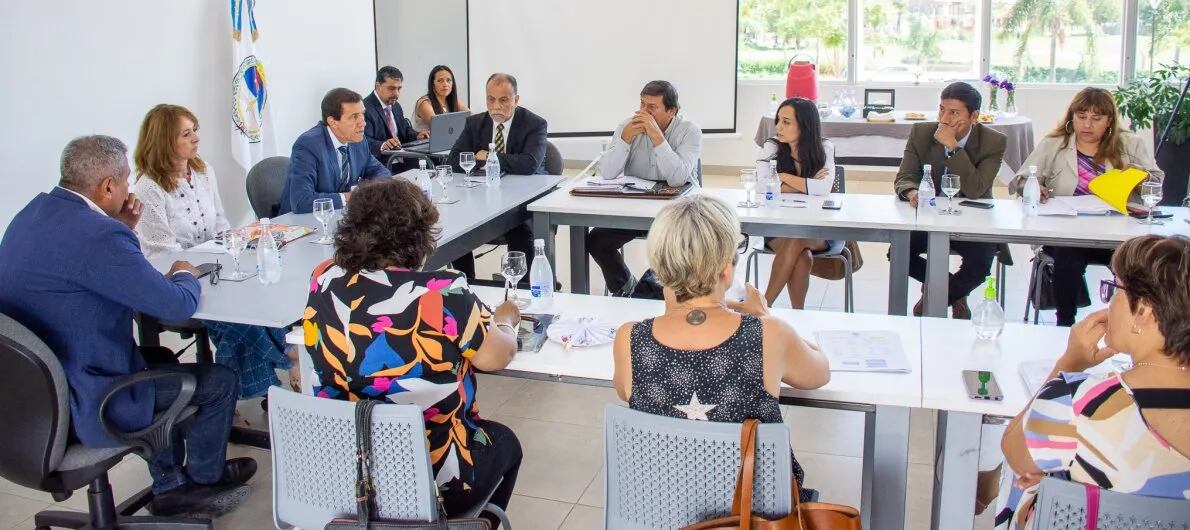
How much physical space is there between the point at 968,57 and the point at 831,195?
5.25 meters

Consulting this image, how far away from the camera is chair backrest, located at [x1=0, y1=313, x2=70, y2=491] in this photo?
237 centimetres

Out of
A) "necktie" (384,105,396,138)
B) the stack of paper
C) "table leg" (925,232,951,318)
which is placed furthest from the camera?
"necktie" (384,105,396,138)

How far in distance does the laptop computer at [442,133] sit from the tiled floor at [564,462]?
8.47 ft

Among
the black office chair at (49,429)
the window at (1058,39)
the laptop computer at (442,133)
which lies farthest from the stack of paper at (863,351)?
the window at (1058,39)

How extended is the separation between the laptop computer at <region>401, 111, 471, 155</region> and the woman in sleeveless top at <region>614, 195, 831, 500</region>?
429cm

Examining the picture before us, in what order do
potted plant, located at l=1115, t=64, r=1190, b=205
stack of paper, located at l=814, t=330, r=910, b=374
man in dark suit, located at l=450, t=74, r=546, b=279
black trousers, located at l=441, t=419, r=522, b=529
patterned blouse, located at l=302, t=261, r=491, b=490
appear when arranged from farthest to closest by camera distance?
1. potted plant, located at l=1115, t=64, r=1190, b=205
2. man in dark suit, located at l=450, t=74, r=546, b=279
3. stack of paper, located at l=814, t=330, r=910, b=374
4. black trousers, located at l=441, t=419, r=522, b=529
5. patterned blouse, located at l=302, t=261, r=491, b=490

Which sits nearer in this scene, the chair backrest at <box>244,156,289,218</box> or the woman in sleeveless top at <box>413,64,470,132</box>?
the chair backrest at <box>244,156,289,218</box>

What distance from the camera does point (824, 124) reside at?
7.60m

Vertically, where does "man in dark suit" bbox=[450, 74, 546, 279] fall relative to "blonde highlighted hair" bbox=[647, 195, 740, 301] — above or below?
above

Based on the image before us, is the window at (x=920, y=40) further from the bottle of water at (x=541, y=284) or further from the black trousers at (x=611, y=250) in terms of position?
the bottle of water at (x=541, y=284)

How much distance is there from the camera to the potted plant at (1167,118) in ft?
20.9

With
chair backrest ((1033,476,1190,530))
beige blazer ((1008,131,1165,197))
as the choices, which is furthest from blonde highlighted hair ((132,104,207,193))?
beige blazer ((1008,131,1165,197))

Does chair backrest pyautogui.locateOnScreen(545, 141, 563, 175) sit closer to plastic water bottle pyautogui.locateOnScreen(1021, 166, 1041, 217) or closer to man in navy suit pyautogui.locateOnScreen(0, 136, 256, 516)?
plastic water bottle pyautogui.locateOnScreen(1021, 166, 1041, 217)

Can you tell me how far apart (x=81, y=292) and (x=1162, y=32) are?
346 inches
